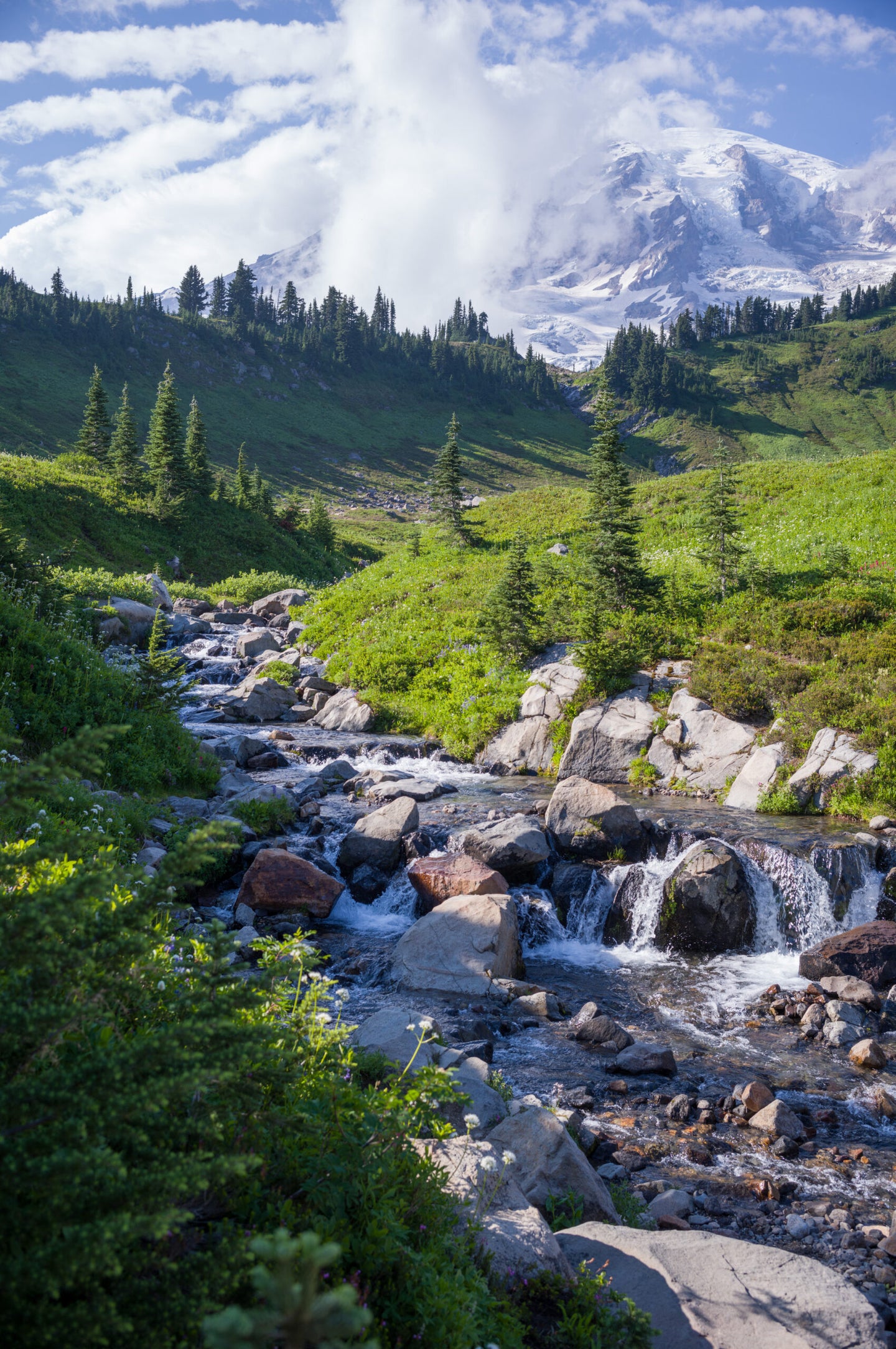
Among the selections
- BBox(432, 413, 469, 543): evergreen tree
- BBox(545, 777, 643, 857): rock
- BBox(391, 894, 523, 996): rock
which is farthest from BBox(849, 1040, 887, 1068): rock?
BBox(432, 413, 469, 543): evergreen tree

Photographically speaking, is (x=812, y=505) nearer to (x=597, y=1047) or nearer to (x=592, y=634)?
(x=592, y=634)

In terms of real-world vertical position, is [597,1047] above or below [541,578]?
below

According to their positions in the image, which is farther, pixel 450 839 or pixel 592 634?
pixel 592 634

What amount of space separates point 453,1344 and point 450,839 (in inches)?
479

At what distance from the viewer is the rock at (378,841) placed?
49.1ft

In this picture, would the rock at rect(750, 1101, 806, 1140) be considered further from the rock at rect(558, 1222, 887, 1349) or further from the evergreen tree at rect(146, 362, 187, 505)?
the evergreen tree at rect(146, 362, 187, 505)

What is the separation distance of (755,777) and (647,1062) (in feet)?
32.4

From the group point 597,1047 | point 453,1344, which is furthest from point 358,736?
point 453,1344

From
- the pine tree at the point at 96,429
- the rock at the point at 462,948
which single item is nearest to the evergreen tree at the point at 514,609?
the rock at the point at 462,948

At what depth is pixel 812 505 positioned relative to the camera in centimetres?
3297

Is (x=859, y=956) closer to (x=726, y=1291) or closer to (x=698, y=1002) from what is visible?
(x=698, y=1002)

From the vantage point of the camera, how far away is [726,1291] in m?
4.93

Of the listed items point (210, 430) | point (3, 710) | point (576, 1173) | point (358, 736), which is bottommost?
point (358, 736)

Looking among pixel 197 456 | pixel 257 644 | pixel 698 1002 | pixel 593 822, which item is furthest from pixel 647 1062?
pixel 197 456
